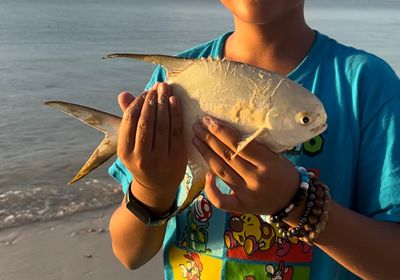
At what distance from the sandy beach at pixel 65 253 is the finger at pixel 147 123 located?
2.98 meters

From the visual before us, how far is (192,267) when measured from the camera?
88.6 inches

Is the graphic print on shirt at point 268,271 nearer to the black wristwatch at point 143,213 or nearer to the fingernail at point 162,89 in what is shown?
the black wristwatch at point 143,213

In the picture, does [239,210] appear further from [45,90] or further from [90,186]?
[45,90]

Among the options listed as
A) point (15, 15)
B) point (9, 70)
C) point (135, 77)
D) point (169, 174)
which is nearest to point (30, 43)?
point (9, 70)

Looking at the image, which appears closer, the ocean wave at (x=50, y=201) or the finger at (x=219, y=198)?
the finger at (x=219, y=198)

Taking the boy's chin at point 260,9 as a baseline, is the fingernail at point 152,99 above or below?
below

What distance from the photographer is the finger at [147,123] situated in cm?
176

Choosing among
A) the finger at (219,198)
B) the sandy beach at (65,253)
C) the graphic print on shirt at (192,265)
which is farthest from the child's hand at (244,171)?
the sandy beach at (65,253)

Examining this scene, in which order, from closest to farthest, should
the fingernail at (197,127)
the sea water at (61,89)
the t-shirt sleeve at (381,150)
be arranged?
the fingernail at (197,127), the t-shirt sleeve at (381,150), the sea water at (61,89)

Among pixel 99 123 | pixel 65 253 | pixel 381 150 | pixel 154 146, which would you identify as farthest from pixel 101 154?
pixel 65 253

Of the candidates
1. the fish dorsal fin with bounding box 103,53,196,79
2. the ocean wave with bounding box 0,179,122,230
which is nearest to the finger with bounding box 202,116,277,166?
the fish dorsal fin with bounding box 103,53,196,79

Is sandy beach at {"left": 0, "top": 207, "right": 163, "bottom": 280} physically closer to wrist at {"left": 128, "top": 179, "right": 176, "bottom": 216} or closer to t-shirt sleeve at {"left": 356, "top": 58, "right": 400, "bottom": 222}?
wrist at {"left": 128, "top": 179, "right": 176, "bottom": 216}

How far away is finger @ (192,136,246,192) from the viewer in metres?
1.76

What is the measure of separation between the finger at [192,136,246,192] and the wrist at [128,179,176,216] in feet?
1.09
